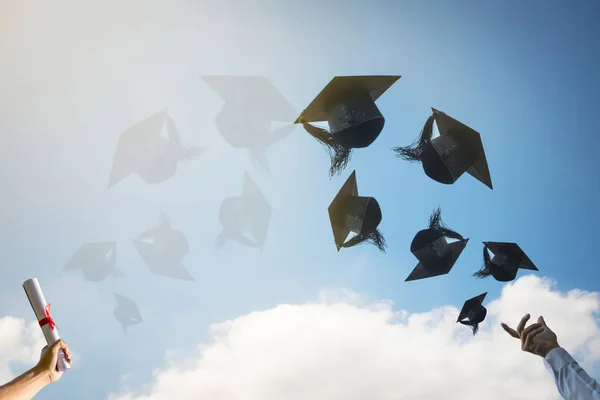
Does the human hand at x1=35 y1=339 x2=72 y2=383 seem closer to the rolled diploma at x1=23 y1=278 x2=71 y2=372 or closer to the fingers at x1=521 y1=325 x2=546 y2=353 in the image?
the rolled diploma at x1=23 y1=278 x2=71 y2=372

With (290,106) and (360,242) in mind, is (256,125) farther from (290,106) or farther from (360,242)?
(360,242)

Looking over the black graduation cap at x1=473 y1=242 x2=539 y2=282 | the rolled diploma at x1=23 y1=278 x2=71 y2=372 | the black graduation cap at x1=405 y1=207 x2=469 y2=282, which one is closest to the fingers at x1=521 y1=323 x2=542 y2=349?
the rolled diploma at x1=23 y1=278 x2=71 y2=372

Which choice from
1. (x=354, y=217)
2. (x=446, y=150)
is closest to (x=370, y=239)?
(x=354, y=217)

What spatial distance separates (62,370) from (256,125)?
324 centimetres

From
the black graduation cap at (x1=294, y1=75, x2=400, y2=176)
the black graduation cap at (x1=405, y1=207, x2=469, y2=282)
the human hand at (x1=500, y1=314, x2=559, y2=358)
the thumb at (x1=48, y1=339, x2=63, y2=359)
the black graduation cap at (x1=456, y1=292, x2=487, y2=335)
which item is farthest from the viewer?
the black graduation cap at (x1=456, y1=292, x2=487, y2=335)

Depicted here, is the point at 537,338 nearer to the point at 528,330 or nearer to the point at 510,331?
the point at 528,330

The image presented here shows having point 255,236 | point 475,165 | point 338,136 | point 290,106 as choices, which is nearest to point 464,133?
point 475,165

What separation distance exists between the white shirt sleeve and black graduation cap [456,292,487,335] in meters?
4.17

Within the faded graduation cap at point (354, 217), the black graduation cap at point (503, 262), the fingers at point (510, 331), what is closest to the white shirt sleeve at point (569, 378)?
the fingers at point (510, 331)

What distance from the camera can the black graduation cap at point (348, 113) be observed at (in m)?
4.17

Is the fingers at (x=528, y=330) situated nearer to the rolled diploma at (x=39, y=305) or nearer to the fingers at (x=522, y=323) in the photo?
the fingers at (x=522, y=323)

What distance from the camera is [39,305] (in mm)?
1862

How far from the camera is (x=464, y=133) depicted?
15.3 ft

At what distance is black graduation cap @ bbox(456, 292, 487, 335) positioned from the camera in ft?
17.8
